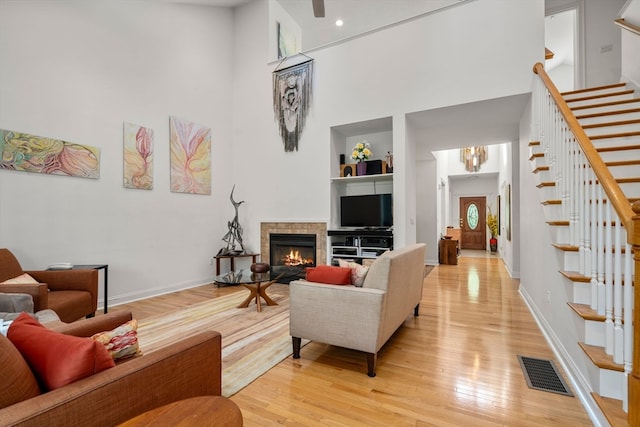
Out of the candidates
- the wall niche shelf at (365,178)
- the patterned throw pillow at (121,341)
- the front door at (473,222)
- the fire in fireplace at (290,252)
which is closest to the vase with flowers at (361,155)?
the wall niche shelf at (365,178)

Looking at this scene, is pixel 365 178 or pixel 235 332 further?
pixel 365 178

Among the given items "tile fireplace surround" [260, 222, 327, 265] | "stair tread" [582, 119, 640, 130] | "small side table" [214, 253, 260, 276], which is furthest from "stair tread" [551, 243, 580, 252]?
"small side table" [214, 253, 260, 276]

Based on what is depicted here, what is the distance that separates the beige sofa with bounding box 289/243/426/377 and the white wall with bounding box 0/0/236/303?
321cm

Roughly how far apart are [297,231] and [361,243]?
1233 mm

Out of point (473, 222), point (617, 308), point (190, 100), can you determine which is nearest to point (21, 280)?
point (190, 100)

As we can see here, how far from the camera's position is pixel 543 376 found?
224 cm

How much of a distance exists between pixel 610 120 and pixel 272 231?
5.08 metres

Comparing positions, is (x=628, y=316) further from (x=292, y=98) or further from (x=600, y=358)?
(x=292, y=98)

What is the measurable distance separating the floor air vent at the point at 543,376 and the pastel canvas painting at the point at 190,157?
5.12 metres

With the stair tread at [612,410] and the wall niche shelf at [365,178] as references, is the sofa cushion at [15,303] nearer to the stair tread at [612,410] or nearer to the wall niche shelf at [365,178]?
the stair tread at [612,410]

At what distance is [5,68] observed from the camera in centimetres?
329

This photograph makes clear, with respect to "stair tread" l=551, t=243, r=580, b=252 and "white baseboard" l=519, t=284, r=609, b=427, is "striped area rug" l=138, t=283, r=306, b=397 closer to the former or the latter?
"white baseboard" l=519, t=284, r=609, b=427

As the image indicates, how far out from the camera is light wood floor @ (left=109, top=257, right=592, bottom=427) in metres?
1.79

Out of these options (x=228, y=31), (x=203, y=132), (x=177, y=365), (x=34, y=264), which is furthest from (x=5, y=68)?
(x=177, y=365)
